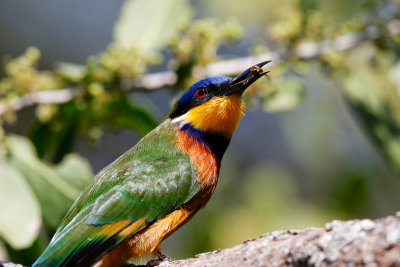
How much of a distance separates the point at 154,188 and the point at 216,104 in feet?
1.90

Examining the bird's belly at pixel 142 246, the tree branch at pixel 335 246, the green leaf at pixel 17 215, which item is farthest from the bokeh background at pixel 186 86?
the tree branch at pixel 335 246

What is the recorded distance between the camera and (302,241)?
1.87m

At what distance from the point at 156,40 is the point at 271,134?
13.9 feet

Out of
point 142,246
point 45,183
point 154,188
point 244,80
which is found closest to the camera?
point 142,246

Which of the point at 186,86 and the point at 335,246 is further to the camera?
the point at 186,86

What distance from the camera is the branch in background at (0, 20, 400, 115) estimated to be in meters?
3.52

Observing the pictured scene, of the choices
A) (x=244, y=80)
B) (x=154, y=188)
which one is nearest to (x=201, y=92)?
(x=244, y=80)

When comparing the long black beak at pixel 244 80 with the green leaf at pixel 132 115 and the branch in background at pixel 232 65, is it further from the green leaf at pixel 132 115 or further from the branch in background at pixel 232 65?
the green leaf at pixel 132 115

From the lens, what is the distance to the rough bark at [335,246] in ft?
5.47

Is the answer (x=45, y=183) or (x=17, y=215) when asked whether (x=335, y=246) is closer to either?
(x=17, y=215)

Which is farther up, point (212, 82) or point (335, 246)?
point (212, 82)

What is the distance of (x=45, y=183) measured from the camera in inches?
134

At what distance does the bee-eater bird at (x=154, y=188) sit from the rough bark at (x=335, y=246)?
2.31 ft

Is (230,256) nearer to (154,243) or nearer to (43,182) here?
(154,243)
